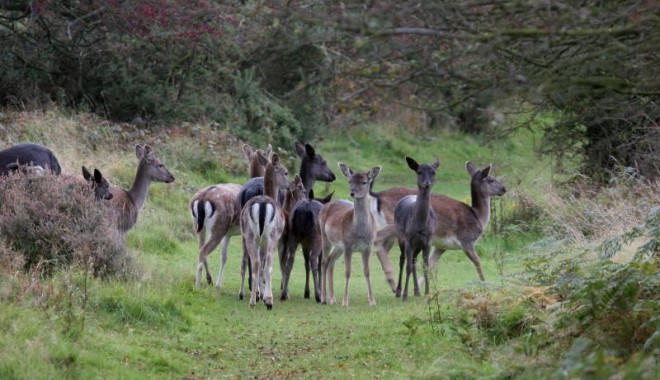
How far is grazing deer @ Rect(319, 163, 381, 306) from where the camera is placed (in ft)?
45.6

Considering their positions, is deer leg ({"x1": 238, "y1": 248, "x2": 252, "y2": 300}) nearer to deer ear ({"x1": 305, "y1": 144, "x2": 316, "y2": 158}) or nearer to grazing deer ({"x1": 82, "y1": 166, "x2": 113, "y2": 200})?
grazing deer ({"x1": 82, "y1": 166, "x2": 113, "y2": 200})

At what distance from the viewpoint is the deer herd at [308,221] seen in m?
13.6

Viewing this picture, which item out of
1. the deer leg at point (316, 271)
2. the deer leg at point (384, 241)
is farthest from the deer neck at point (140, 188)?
Result: the deer leg at point (384, 241)

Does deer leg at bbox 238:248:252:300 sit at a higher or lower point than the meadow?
higher

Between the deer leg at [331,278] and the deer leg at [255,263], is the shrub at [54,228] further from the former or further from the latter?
the deer leg at [331,278]

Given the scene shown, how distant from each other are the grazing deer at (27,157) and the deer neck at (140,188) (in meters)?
1.13

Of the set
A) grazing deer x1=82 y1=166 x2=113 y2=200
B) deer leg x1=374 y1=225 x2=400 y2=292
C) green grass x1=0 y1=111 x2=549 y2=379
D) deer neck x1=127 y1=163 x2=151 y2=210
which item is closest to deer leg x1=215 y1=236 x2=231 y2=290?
green grass x1=0 y1=111 x2=549 y2=379

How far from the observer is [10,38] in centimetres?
2366

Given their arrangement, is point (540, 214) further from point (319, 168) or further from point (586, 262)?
point (586, 262)

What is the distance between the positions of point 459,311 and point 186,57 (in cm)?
1531

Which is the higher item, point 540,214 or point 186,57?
point 186,57

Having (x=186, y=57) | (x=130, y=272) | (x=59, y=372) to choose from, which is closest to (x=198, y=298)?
(x=130, y=272)

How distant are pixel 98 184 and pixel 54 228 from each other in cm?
263

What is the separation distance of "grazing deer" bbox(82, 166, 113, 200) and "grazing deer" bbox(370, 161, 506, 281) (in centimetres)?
384
